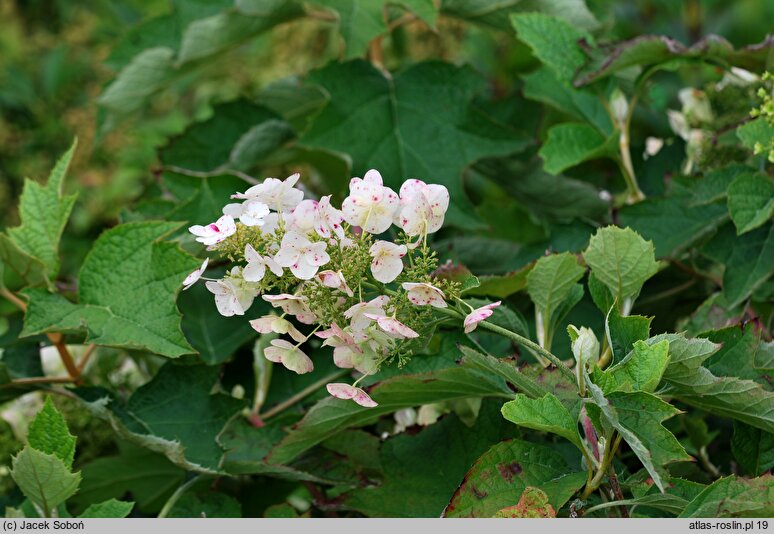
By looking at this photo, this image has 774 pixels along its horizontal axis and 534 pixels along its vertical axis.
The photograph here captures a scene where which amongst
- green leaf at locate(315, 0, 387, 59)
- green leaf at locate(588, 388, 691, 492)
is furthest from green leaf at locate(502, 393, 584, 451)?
green leaf at locate(315, 0, 387, 59)

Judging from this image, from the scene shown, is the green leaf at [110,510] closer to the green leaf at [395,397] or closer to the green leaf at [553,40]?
the green leaf at [395,397]

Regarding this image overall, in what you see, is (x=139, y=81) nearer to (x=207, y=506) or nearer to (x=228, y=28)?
(x=228, y=28)

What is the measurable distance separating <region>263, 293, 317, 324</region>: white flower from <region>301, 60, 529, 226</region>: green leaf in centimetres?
43

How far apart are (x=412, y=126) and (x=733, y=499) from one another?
0.63m

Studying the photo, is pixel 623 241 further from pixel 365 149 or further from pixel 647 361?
pixel 365 149

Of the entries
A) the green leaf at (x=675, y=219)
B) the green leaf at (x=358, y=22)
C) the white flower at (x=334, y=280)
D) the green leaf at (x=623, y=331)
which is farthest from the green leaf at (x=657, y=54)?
the white flower at (x=334, y=280)

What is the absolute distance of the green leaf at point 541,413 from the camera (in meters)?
0.63

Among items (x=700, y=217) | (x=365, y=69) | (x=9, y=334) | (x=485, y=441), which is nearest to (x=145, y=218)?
(x=9, y=334)

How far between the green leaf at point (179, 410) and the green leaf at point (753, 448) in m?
0.43

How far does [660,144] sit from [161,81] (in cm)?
64

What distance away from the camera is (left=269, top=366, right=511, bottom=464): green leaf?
0.72 m

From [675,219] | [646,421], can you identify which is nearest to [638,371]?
[646,421]

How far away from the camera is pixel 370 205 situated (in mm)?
660

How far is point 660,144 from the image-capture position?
4.04 feet
